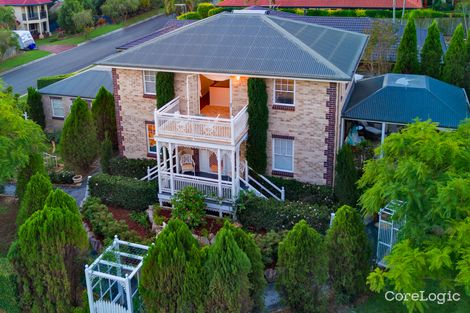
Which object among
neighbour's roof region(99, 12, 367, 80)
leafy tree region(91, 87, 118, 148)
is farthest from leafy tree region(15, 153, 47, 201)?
leafy tree region(91, 87, 118, 148)

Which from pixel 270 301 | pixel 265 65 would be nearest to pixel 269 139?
pixel 265 65

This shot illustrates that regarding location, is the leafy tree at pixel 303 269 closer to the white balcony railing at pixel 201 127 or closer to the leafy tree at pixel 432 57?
the white balcony railing at pixel 201 127

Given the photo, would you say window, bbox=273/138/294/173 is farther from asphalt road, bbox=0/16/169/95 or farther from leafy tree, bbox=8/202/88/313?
asphalt road, bbox=0/16/169/95

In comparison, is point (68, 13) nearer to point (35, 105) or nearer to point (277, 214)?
point (35, 105)

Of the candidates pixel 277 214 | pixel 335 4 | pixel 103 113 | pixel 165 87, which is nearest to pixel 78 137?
pixel 103 113

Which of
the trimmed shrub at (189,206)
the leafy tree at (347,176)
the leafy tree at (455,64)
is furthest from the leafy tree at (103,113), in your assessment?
the leafy tree at (455,64)
